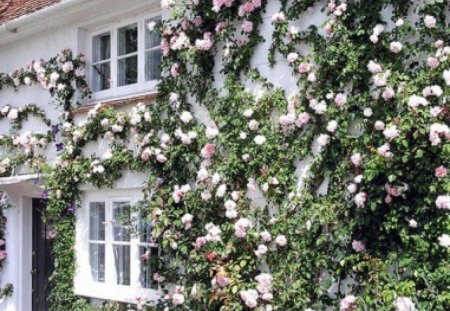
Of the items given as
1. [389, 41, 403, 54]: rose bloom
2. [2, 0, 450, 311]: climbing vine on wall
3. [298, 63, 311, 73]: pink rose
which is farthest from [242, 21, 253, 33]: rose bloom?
[389, 41, 403, 54]: rose bloom

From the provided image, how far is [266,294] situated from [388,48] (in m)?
2.54

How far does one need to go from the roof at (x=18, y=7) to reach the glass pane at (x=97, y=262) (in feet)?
11.5

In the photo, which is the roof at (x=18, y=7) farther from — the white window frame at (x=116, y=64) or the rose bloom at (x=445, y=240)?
the rose bloom at (x=445, y=240)

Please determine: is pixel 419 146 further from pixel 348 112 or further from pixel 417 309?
pixel 417 309

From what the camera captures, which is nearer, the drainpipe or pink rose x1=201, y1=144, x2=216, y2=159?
pink rose x1=201, y1=144, x2=216, y2=159

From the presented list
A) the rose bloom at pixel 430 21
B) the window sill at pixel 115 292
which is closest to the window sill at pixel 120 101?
the window sill at pixel 115 292

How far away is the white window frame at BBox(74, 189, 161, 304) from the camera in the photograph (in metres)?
7.73

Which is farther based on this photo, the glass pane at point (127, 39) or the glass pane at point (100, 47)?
the glass pane at point (100, 47)

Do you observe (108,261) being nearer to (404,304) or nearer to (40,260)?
(40,260)

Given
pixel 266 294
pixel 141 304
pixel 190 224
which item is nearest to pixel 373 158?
pixel 266 294

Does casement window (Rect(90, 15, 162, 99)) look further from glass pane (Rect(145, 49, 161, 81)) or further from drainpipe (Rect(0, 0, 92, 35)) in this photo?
drainpipe (Rect(0, 0, 92, 35))

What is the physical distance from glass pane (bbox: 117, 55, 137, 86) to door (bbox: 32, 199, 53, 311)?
253cm

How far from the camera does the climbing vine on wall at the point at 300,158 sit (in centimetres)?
527

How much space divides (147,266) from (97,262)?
3.55 ft
